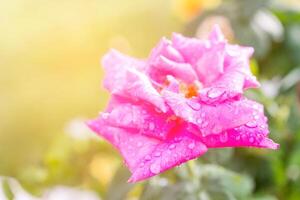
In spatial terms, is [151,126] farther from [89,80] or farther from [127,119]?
[89,80]

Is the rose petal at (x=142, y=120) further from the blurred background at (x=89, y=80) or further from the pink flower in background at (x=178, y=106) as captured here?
the blurred background at (x=89, y=80)

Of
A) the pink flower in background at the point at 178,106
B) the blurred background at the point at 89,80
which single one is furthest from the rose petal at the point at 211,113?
the blurred background at the point at 89,80

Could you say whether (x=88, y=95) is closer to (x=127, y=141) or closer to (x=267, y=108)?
(x=267, y=108)

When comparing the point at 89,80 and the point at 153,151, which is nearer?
the point at 153,151

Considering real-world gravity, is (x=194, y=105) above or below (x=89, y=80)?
below

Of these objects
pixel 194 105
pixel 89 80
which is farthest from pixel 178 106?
pixel 89 80
